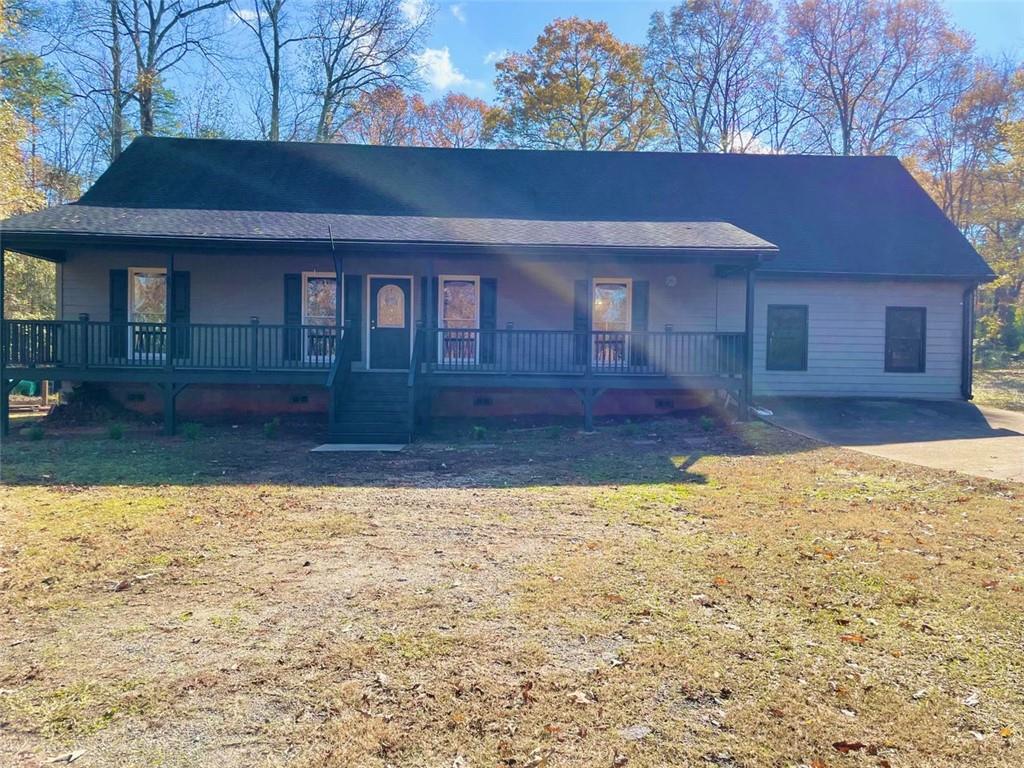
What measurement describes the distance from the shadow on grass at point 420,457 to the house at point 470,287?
865 mm

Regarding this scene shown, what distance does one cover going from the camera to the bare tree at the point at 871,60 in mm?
27516

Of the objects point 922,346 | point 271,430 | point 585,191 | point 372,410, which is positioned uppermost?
point 585,191

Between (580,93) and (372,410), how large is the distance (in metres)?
21.6

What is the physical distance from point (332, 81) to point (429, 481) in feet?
82.0

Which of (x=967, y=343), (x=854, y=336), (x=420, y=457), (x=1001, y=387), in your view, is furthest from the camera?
(x=1001, y=387)

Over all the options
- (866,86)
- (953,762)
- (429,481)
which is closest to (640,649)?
(953,762)

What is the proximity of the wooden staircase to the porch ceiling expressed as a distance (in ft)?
8.92

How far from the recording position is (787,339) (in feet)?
48.1

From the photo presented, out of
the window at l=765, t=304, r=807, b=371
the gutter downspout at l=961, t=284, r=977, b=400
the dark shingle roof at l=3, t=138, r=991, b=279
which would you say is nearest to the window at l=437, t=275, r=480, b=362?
the dark shingle roof at l=3, t=138, r=991, b=279

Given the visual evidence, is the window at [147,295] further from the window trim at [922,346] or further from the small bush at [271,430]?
the window trim at [922,346]

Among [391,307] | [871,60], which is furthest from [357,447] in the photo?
[871,60]

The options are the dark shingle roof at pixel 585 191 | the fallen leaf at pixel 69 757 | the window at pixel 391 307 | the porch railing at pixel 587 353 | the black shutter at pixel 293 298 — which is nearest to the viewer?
the fallen leaf at pixel 69 757

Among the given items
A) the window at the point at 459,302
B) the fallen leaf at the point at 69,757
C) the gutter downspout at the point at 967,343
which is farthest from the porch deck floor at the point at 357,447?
the gutter downspout at the point at 967,343

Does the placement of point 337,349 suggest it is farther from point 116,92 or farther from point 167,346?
point 116,92
